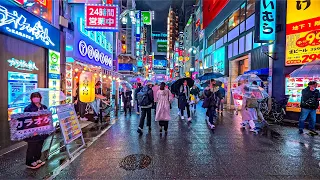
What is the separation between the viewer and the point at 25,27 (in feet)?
22.0

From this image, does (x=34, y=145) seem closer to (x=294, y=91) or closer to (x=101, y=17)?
(x=101, y=17)

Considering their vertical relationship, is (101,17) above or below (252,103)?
above

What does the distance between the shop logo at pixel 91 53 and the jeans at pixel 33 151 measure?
285 inches

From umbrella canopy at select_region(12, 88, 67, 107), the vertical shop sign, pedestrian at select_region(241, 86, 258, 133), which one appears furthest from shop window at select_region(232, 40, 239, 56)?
umbrella canopy at select_region(12, 88, 67, 107)

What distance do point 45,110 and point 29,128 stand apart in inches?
19.4

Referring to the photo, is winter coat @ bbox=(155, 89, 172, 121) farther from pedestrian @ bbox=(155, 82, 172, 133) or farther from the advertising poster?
the advertising poster

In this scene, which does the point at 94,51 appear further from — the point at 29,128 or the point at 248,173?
the point at 248,173

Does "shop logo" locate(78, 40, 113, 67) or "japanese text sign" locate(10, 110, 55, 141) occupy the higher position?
"shop logo" locate(78, 40, 113, 67)

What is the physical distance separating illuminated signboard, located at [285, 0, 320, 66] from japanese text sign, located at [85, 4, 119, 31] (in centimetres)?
905

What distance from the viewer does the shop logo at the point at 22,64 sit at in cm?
634

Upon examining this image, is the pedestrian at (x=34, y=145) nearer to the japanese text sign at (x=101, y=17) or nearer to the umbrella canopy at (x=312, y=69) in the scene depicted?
the japanese text sign at (x=101, y=17)

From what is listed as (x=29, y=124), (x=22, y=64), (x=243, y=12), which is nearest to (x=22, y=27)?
(x=22, y=64)

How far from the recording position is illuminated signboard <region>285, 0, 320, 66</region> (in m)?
10.2

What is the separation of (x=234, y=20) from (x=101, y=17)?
1281 centimetres
